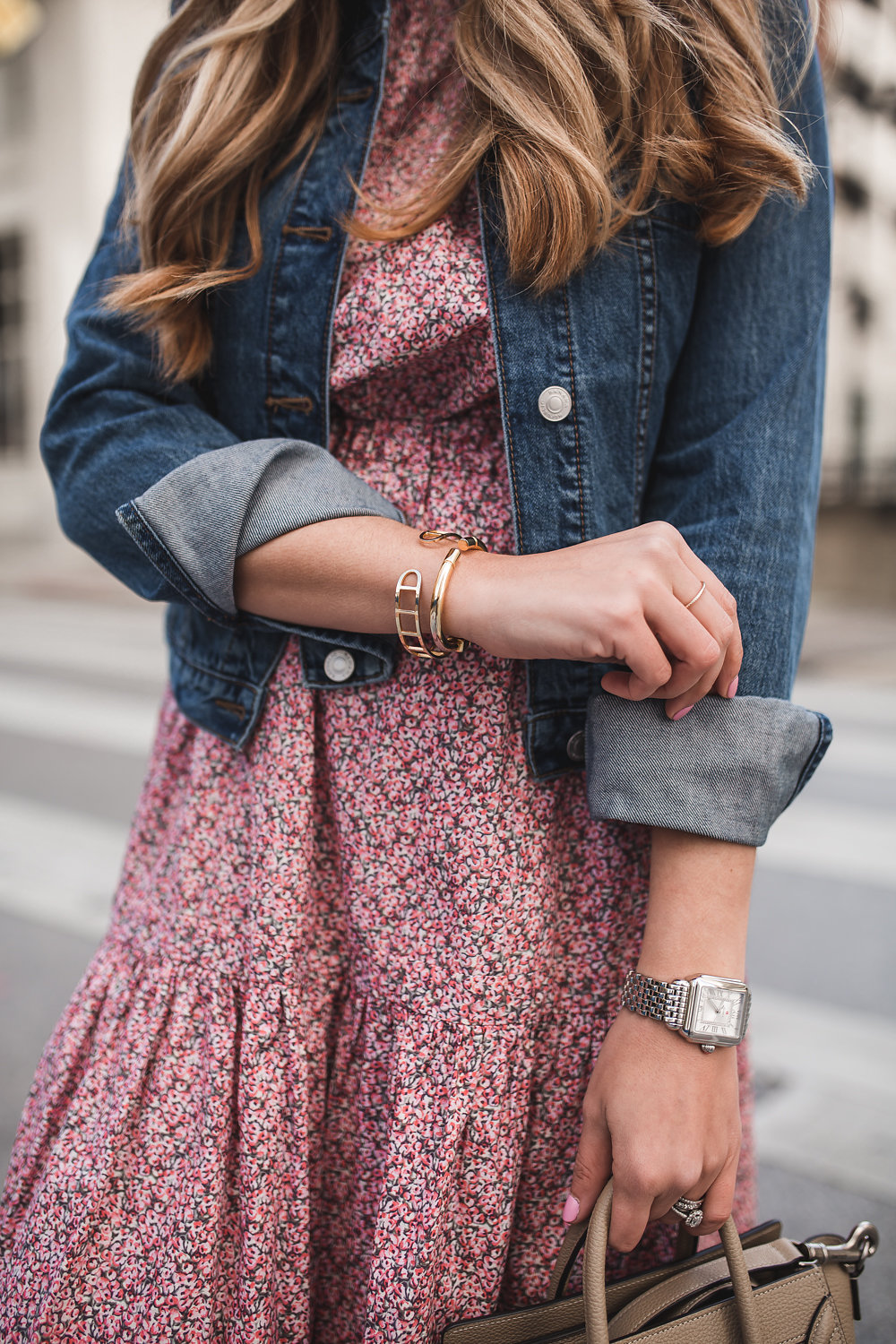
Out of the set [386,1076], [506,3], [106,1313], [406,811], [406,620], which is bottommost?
[106,1313]

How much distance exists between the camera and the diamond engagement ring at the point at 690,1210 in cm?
85

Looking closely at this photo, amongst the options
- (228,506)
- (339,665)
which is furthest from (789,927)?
(228,506)

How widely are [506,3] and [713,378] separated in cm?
37

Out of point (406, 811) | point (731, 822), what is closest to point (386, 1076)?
point (406, 811)

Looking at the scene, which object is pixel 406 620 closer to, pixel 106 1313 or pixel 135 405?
pixel 135 405

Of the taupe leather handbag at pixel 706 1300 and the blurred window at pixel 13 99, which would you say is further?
the blurred window at pixel 13 99

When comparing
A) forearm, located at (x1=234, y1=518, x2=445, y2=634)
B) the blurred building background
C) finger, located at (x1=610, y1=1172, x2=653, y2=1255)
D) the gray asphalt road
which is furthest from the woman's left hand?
the blurred building background

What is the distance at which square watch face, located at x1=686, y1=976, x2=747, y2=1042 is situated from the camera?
834 mm

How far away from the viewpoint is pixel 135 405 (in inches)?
39.7

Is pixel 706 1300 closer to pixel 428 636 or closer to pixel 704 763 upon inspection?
pixel 704 763

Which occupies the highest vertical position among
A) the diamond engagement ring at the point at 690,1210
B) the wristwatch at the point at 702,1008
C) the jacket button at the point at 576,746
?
the jacket button at the point at 576,746

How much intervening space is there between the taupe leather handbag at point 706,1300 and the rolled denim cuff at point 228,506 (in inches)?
24.4

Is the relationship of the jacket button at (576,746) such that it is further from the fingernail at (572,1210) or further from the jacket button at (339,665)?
the fingernail at (572,1210)

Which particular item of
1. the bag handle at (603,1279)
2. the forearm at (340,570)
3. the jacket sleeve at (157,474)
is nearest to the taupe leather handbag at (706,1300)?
the bag handle at (603,1279)
